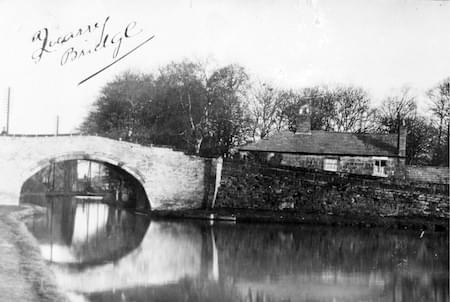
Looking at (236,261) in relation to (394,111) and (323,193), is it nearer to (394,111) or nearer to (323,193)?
(323,193)

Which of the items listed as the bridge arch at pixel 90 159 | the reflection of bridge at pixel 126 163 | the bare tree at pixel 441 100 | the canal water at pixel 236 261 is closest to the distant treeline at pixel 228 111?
the bare tree at pixel 441 100

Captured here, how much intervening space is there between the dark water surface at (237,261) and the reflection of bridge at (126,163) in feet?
5.09

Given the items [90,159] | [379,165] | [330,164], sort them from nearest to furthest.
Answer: [90,159]
[379,165]
[330,164]

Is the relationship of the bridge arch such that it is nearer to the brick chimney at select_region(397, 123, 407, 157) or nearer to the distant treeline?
the distant treeline

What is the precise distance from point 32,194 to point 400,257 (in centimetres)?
2557

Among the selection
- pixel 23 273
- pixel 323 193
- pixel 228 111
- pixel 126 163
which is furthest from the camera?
pixel 228 111

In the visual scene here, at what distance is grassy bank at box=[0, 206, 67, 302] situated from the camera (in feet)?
26.6

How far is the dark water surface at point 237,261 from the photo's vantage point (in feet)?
35.1

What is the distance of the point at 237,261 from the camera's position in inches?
544

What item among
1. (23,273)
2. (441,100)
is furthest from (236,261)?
(441,100)

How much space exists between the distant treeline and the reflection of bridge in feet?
14.1

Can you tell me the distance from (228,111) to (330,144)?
590 centimetres

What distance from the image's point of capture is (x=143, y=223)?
20.5 metres

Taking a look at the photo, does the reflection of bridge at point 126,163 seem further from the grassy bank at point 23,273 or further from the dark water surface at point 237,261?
the grassy bank at point 23,273
